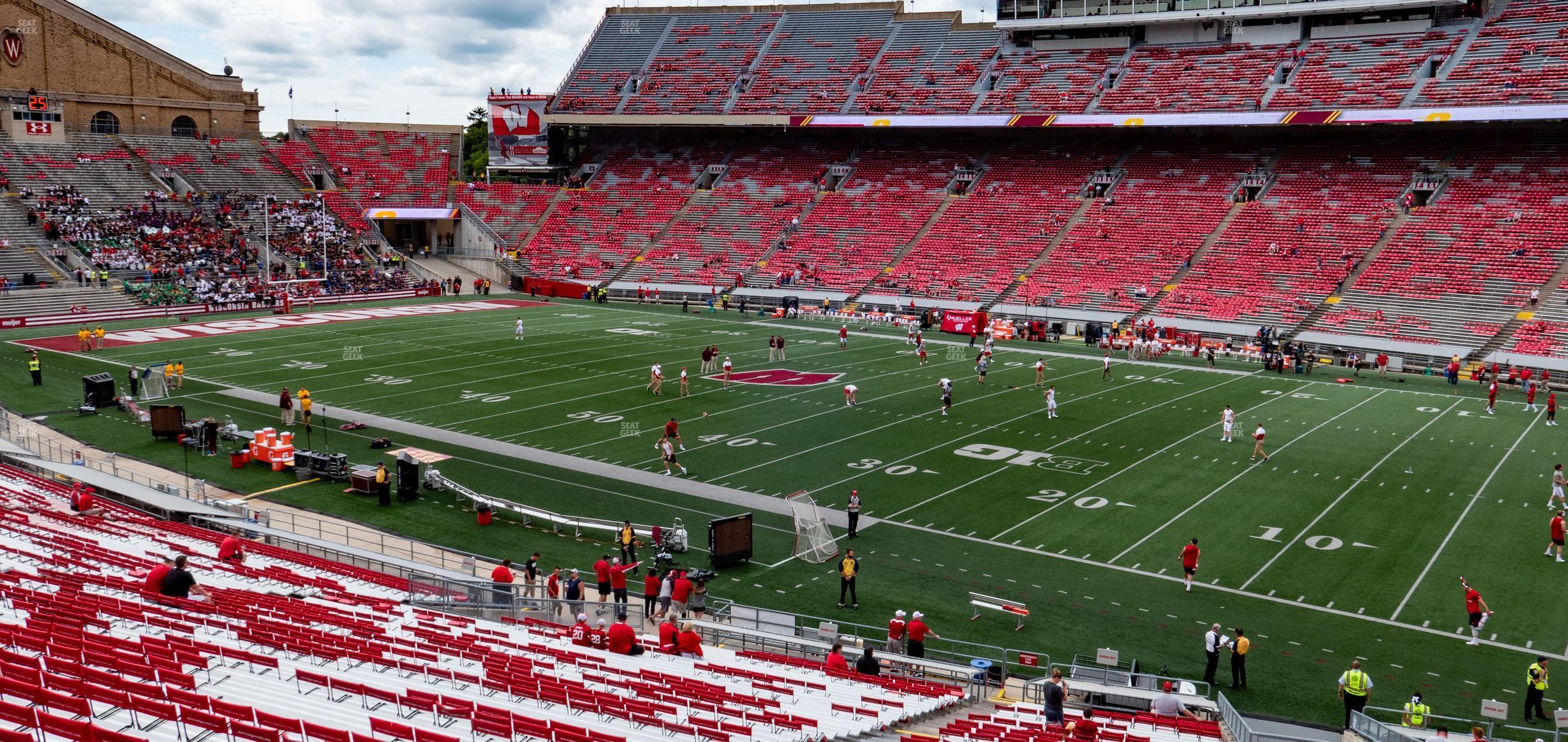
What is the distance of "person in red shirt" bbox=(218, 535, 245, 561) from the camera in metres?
17.2

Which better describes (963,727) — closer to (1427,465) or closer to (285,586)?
(285,586)

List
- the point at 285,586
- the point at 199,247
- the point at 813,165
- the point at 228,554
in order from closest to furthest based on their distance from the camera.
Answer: the point at 285,586 < the point at 228,554 < the point at 199,247 < the point at 813,165

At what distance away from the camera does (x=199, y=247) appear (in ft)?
195

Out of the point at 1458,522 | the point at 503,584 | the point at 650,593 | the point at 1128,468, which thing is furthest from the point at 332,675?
the point at 1458,522

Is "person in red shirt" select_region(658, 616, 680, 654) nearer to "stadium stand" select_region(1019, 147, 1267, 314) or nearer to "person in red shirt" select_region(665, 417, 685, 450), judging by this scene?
"person in red shirt" select_region(665, 417, 685, 450)

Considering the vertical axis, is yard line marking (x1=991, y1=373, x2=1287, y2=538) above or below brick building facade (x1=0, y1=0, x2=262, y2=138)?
below

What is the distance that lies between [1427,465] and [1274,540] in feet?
27.5

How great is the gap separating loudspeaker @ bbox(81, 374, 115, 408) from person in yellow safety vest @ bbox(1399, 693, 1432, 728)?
31.6 m

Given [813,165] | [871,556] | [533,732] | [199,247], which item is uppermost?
[813,165]

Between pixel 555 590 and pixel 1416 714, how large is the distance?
1168 cm

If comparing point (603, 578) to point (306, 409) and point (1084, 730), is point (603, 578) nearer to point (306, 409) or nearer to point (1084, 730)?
Result: point (1084, 730)

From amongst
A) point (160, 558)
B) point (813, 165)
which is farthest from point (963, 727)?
point (813, 165)

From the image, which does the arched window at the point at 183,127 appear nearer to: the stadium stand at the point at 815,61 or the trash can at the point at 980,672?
the stadium stand at the point at 815,61

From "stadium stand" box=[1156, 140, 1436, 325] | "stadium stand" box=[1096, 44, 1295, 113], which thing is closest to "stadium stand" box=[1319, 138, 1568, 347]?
"stadium stand" box=[1156, 140, 1436, 325]
